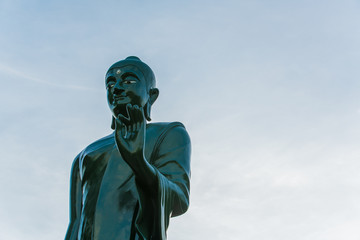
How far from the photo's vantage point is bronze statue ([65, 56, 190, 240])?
556 cm

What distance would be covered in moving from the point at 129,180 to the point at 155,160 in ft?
1.29

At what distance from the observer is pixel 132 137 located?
17.9ft

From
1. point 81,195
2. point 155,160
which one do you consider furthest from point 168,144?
point 81,195

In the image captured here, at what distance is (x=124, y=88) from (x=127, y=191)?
114cm

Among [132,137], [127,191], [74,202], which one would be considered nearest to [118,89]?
[127,191]

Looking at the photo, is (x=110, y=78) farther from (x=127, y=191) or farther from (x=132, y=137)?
(x=132, y=137)

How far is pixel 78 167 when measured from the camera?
7367 mm

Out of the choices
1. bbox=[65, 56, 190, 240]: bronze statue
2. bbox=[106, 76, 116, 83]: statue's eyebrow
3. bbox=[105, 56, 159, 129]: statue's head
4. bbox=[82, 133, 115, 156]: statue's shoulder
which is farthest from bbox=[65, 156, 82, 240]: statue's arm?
bbox=[106, 76, 116, 83]: statue's eyebrow

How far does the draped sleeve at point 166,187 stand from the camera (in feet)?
18.9

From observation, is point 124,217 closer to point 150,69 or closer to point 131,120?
point 131,120

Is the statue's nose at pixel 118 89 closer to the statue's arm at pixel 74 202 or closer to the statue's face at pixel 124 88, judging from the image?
the statue's face at pixel 124 88

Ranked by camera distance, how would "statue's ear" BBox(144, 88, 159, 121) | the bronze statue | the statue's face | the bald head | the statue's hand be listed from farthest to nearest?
1. "statue's ear" BBox(144, 88, 159, 121)
2. the bald head
3. the statue's face
4. the bronze statue
5. the statue's hand

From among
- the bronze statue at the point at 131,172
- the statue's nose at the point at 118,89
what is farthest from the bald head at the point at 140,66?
the statue's nose at the point at 118,89

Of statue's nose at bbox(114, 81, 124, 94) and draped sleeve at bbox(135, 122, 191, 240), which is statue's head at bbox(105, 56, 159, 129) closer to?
statue's nose at bbox(114, 81, 124, 94)
